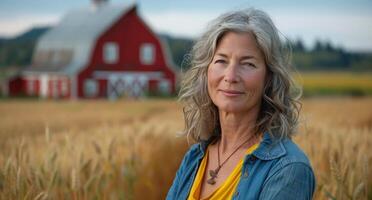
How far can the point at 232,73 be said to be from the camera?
244cm

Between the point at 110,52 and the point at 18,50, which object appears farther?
the point at 18,50

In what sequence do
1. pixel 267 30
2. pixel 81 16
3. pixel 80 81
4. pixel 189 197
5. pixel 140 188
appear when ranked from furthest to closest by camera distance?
pixel 81 16, pixel 80 81, pixel 140 188, pixel 189 197, pixel 267 30

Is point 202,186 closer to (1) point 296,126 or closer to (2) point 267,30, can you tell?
(1) point 296,126

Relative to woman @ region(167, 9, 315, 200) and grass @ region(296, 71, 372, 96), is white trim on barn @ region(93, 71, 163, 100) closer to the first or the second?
grass @ region(296, 71, 372, 96)

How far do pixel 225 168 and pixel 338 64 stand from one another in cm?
5142

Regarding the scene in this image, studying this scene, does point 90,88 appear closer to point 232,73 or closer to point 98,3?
point 98,3

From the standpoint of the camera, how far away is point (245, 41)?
95.1 inches

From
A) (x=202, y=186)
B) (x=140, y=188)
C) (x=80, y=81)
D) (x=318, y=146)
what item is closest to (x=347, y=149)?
(x=318, y=146)

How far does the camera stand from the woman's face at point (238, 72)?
2.42m

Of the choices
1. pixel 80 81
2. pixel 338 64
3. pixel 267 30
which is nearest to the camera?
pixel 267 30

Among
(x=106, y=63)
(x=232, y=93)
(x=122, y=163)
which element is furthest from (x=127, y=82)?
(x=232, y=93)

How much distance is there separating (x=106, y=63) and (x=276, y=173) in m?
33.8

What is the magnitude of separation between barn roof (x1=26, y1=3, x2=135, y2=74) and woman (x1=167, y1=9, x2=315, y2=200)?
32.2 metres

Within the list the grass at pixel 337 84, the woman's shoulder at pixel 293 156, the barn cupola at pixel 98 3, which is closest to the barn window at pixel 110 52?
the barn cupola at pixel 98 3
